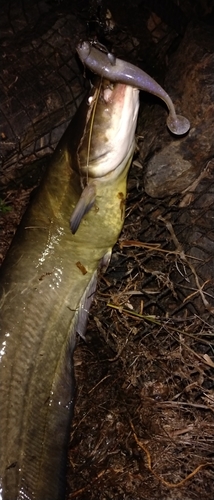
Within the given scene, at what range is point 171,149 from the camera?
3.89m

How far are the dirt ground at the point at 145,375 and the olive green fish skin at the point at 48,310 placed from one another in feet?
0.62

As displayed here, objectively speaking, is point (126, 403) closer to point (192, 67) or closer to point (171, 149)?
point (171, 149)

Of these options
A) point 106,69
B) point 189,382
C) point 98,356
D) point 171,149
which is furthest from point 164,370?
point 106,69

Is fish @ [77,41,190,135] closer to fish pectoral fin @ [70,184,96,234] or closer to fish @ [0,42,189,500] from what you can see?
fish @ [0,42,189,500]

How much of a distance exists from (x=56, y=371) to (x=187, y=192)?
1.53 metres

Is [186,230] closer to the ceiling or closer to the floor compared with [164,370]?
closer to the ceiling

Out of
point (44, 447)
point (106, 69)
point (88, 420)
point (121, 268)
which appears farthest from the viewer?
point (121, 268)

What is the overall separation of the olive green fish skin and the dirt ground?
19cm

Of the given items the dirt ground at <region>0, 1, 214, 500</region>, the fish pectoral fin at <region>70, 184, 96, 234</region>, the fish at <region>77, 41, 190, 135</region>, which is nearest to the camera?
the fish at <region>77, 41, 190, 135</region>

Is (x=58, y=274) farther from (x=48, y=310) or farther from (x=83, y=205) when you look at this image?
(x=83, y=205)

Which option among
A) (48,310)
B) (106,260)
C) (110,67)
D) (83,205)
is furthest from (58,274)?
(110,67)

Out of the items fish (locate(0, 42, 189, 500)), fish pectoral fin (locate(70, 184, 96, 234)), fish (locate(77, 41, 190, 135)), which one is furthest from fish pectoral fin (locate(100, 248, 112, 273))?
fish (locate(77, 41, 190, 135))

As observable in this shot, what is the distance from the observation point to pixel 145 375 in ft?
12.6

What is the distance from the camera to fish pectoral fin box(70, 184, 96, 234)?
11.2 ft
